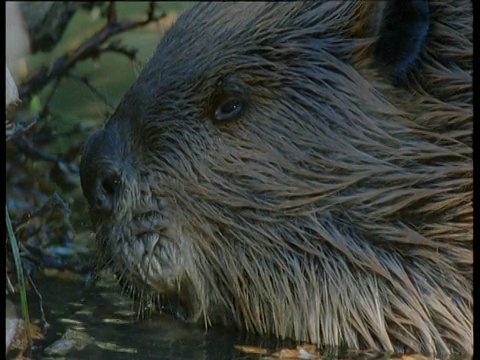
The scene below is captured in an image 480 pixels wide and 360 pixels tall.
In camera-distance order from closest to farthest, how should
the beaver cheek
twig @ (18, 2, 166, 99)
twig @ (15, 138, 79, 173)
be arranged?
the beaver cheek < twig @ (15, 138, 79, 173) < twig @ (18, 2, 166, 99)

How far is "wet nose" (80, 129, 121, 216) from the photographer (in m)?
3.65

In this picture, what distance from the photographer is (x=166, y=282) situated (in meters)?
3.65

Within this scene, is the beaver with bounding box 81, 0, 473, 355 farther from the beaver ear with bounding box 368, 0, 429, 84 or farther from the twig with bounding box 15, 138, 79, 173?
the twig with bounding box 15, 138, 79, 173

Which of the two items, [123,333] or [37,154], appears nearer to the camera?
[123,333]

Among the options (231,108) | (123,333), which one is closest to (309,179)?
(231,108)

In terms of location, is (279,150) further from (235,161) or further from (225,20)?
(225,20)

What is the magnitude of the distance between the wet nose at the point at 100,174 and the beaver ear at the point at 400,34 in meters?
0.92

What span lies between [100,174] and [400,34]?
1.05m

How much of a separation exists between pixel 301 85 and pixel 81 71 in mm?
1362

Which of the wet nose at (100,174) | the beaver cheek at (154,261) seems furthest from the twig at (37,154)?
the beaver cheek at (154,261)

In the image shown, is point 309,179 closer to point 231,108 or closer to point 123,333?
point 231,108

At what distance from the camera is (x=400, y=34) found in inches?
142

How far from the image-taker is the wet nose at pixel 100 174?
144 inches

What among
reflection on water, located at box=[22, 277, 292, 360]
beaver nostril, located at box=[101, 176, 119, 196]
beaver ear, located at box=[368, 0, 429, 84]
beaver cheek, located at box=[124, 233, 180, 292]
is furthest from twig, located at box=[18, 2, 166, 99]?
beaver ear, located at box=[368, 0, 429, 84]
